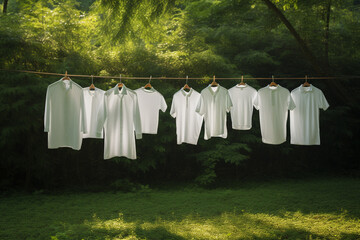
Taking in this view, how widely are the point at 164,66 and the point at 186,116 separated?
9.37 ft

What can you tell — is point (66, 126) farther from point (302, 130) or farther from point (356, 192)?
point (356, 192)

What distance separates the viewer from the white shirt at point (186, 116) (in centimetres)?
431

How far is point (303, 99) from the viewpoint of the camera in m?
4.22

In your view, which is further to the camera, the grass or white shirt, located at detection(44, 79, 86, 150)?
the grass

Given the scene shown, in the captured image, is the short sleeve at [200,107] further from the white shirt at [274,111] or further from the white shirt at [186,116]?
the white shirt at [274,111]

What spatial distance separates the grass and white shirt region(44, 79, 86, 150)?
1.12 m

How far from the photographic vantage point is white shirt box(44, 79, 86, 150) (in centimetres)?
364

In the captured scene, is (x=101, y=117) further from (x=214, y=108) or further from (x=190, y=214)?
(x=190, y=214)

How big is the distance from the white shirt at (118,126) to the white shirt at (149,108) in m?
0.39

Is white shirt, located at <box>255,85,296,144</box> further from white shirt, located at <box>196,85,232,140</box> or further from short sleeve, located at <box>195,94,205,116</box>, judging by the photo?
short sleeve, located at <box>195,94,205,116</box>

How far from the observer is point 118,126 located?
12.6 feet

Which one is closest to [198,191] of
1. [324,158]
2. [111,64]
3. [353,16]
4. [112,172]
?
[112,172]

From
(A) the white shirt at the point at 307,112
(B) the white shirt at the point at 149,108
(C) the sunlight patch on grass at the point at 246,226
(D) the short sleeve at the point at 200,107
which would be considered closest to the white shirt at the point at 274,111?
(A) the white shirt at the point at 307,112

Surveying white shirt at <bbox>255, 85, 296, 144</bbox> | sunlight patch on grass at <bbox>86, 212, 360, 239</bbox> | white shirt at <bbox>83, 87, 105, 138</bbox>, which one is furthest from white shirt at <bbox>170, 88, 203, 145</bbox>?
sunlight patch on grass at <bbox>86, 212, 360, 239</bbox>
